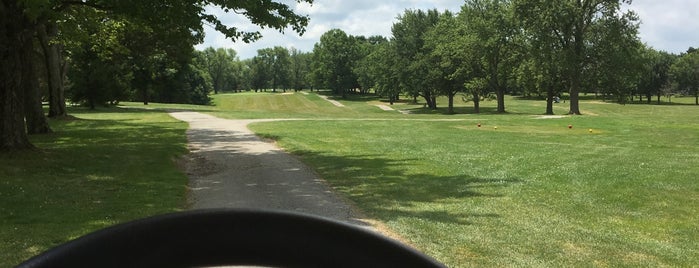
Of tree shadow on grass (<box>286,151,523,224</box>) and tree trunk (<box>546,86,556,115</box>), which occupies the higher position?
tree trunk (<box>546,86,556,115</box>)

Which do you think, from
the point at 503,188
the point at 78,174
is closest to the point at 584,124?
the point at 503,188

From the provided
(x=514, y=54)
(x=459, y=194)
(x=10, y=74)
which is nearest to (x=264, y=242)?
(x=459, y=194)

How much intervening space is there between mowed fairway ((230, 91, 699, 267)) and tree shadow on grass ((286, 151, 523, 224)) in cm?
2

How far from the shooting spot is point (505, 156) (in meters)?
16.4

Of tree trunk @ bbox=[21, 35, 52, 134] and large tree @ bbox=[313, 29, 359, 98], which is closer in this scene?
tree trunk @ bbox=[21, 35, 52, 134]

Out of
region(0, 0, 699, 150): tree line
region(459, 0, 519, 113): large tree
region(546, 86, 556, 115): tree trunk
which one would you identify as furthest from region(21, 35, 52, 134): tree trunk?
region(546, 86, 556, 115): tree trunk

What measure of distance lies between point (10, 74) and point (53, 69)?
656 inches

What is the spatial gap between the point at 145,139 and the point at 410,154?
10038mm

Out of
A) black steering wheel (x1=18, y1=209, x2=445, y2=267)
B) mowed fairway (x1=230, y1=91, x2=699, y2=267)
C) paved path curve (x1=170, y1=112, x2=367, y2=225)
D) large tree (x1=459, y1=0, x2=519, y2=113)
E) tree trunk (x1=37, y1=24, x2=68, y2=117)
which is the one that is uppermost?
large tree (x1=459, y1=0, x2=519, y2=113)

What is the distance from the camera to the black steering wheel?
90cm

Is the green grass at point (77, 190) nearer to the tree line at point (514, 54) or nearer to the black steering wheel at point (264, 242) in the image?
the black steering wheel at point (264, 242)

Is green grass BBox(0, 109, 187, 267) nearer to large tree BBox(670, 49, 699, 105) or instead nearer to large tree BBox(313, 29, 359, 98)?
large tree BBox(313, 29, 359, 98)

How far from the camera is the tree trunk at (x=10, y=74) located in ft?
42.4

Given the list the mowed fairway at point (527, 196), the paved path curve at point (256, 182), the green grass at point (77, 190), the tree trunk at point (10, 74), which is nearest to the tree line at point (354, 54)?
the tree trunk at point (10, 74)
